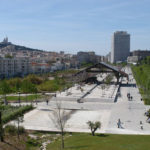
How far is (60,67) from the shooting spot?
109 m

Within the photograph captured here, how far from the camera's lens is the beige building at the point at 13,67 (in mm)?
71250

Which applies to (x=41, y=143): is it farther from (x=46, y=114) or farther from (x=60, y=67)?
(x=60, y=67)

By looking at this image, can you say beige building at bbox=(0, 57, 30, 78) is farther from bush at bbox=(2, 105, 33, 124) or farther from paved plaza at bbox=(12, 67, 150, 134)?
bush at bbox=(2, 105, 33, 124)

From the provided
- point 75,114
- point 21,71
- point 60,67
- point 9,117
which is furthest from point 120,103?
point 60,67

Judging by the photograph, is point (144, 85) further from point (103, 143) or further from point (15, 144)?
point (15, 144)

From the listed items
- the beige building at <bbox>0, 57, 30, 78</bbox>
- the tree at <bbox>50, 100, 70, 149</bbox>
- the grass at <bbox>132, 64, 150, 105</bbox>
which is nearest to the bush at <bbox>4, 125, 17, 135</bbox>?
the tree at <bbox>50, 100, 70, 149</bbox>

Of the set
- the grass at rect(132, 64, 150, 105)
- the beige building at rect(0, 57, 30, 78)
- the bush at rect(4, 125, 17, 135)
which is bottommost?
the bush at rect(4, 125, 17, 135)

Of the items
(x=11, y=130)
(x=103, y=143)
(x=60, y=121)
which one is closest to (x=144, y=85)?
(x=60, y=121)

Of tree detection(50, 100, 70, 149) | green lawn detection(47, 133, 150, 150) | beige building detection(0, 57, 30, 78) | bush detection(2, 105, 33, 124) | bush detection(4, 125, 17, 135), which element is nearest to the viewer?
green lawn detection(47, 133, 150, 150)

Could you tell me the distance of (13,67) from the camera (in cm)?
7688

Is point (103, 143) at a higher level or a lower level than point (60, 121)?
lower

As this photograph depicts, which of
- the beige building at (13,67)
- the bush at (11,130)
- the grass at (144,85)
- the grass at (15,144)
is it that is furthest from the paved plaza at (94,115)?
the beige building at (13,67)

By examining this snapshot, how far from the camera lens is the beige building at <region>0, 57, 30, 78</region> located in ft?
234

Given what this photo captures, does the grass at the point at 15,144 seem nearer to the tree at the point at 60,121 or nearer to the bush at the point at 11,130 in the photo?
the bush at the point at 11,130
